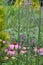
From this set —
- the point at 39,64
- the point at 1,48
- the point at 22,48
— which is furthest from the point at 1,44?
the point at 39,64

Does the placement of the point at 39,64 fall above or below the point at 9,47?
below

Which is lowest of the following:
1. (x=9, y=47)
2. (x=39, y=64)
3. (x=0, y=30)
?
(x=39, y=64)

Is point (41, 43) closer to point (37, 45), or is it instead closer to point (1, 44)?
point (37, 45)

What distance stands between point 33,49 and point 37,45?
0.13m

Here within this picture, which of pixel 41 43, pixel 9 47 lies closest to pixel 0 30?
pixel 9 47

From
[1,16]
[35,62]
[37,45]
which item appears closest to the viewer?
[1,16]

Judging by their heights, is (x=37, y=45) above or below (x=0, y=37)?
below

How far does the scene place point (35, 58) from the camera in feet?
11.0

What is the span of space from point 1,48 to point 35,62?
43cm

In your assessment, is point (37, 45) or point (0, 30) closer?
point (0, 30)

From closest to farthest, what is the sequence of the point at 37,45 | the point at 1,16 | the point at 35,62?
1. the point at 1,16
2. the point at 35,62
3. the point at 37,45

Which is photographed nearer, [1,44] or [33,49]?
[1,44]

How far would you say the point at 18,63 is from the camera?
3.30 metres

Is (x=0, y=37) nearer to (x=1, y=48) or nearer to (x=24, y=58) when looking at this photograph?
(x=1, y=48)
